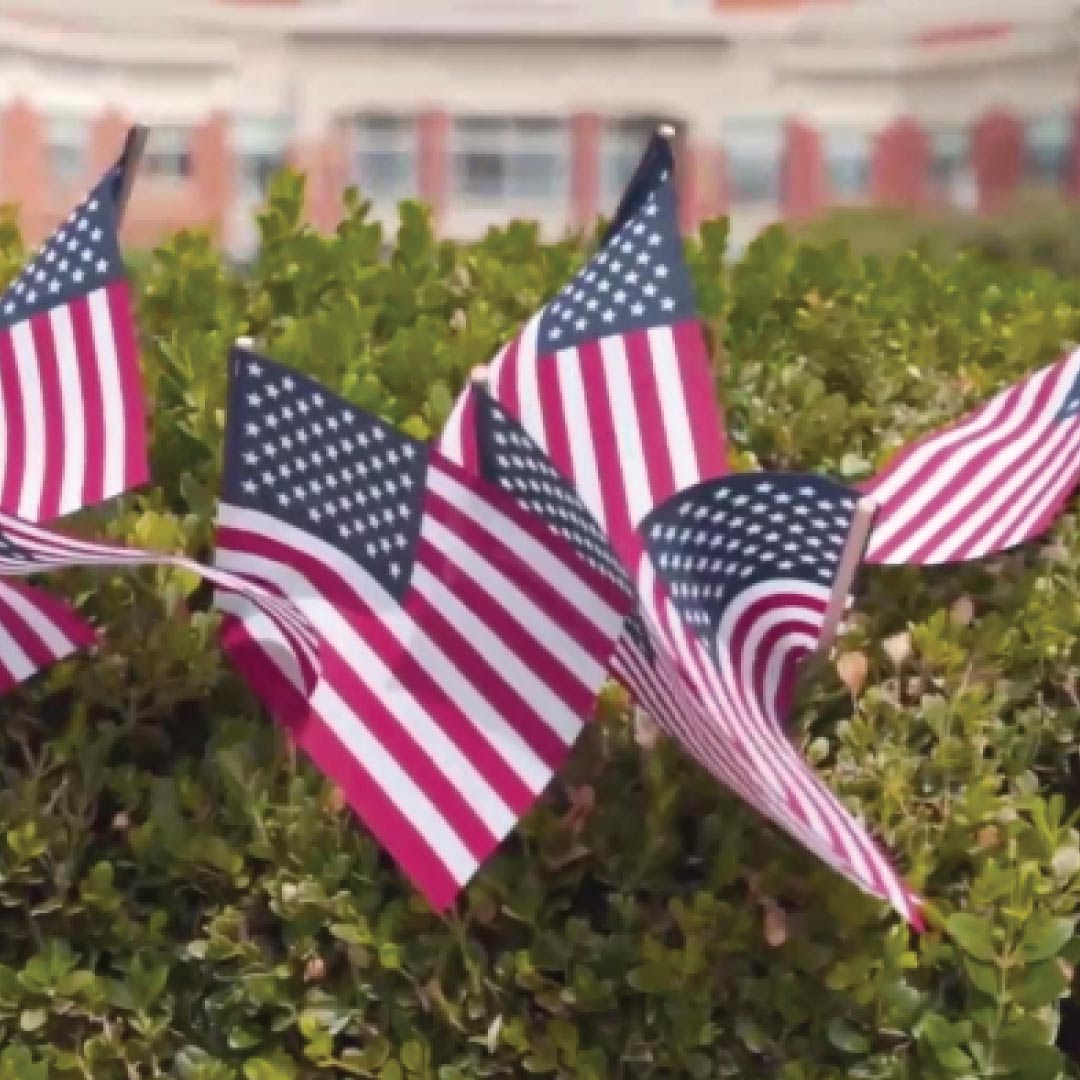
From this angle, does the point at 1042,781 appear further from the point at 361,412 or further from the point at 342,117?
the point at 342,117

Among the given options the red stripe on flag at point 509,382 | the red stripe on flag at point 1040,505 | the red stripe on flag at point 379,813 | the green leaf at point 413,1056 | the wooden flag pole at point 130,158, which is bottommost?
the green leaf at point 413,1056

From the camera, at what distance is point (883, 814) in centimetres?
164

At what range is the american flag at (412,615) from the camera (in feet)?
4.94

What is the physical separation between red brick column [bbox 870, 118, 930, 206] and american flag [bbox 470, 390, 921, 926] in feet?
11.5

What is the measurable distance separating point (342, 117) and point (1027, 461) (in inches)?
126

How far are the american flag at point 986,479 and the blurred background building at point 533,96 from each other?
9.37ft

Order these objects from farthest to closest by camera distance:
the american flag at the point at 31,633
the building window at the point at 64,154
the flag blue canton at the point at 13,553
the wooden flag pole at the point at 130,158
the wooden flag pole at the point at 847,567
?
1. the building window at the point at 64,154
2. the wooden flag pole at the point at 130,158
3. the american flag at the point at 31,633
4. the flag blue canton at the point at 13,553
5. the wooden flag pole at the point at 847,567

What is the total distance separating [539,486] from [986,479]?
641 mm

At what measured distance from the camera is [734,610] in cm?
155

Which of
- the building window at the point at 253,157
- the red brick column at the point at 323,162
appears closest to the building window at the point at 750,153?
the red brick column at the point at 323,162

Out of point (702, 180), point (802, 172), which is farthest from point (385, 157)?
point (802, 172)

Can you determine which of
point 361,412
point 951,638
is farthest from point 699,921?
point 361,412

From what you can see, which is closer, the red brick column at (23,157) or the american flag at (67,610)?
the american flag at (67,610)

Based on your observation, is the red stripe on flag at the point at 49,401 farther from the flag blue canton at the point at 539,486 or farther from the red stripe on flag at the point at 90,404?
the flag blue canton at the point at 539,486
